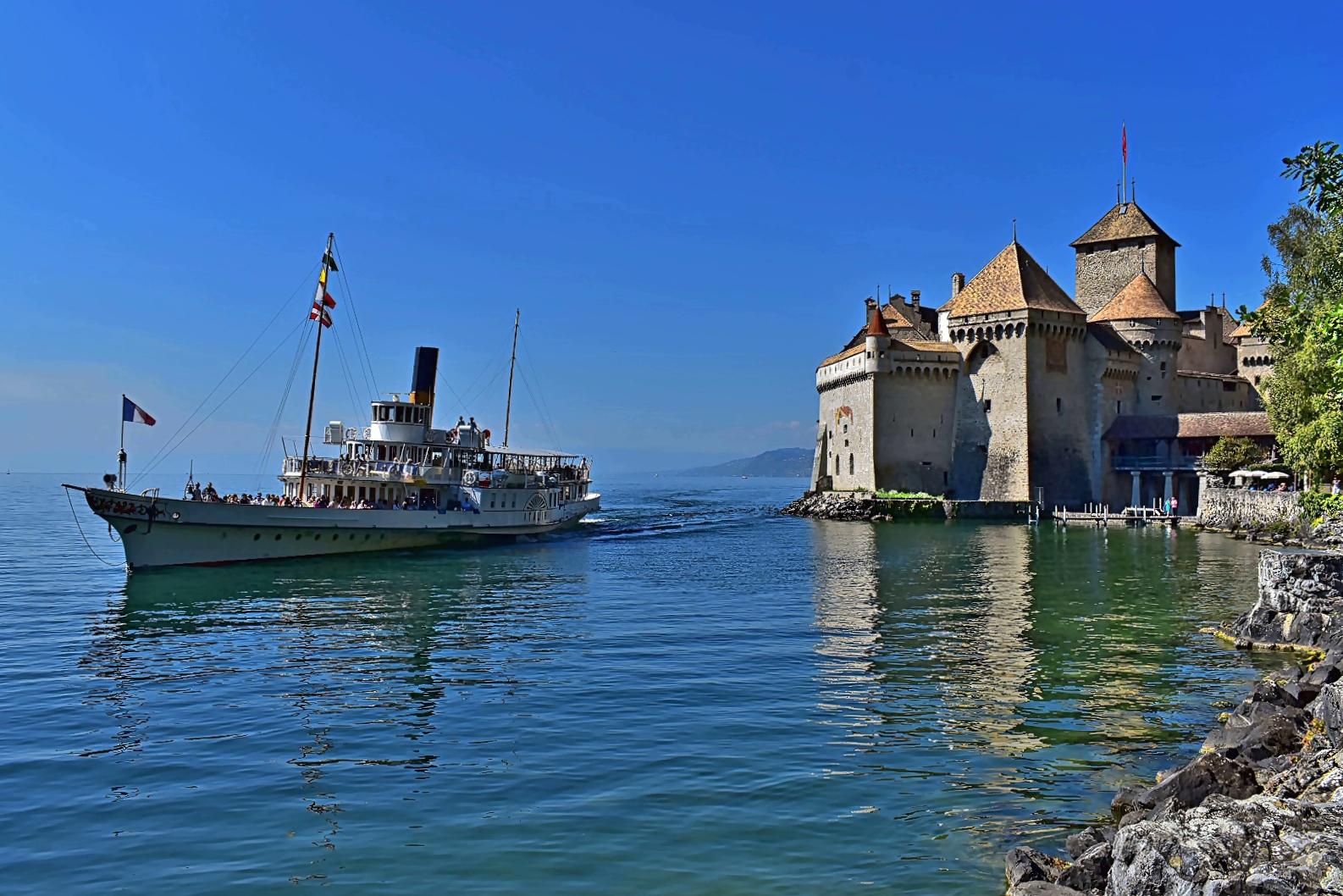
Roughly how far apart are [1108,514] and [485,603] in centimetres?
4323

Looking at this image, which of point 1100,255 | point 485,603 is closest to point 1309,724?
point 485,603

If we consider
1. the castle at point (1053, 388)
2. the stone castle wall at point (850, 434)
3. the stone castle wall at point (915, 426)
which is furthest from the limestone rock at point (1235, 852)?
the stone castle wall at point (915, 426)

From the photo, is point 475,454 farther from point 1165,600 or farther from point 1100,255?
point 1100,255

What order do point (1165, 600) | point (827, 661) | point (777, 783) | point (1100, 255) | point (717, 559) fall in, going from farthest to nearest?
point (1100, 255)
point (717, 559)
point (1165, 600)
point (827, 661)
point (777, 783)

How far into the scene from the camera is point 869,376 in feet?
210

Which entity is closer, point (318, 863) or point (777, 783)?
point (318, 863)

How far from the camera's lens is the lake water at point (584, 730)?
349 inches

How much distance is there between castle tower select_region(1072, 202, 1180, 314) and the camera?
6806 centimetres

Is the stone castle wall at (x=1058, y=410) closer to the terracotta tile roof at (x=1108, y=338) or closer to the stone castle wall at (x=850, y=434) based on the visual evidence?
the terracotta tile roof at (x=1108, y=338)

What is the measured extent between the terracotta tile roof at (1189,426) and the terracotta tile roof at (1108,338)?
455 cm

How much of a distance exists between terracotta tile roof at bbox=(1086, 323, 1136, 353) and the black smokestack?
4291 centimetres

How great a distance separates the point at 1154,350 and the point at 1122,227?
37.2 ft

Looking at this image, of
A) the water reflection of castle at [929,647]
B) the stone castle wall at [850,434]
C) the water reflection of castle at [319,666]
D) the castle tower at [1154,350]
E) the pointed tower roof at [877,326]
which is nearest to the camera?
the water reflection of castle at [319,666]

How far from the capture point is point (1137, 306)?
212ft
